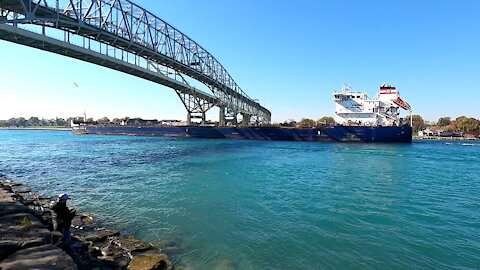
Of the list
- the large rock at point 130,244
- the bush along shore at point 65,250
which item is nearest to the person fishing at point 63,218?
the bush along shore at point 65,250

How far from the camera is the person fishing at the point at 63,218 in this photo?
575cm

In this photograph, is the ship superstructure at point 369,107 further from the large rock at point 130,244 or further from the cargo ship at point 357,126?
the large rock at point 130,244

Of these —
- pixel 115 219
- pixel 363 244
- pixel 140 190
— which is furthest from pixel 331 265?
pixel 140 190

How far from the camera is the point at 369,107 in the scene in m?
50.7

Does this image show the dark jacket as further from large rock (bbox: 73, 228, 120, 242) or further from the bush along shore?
large rock (bbox: 73, 228, 120, 242)

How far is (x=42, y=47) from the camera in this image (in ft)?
91.6

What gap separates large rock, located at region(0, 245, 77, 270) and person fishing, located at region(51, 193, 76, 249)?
738 mm

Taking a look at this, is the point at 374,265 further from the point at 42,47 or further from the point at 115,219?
the point at 42,47

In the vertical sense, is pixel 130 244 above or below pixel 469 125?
below

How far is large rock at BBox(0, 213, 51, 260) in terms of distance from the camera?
5016 millimetres

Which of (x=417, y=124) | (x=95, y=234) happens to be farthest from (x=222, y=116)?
(x=417, y=124)

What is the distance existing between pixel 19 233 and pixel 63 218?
0.91 metres

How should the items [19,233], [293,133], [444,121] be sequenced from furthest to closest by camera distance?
[444,121]
[293,133]
[19,233]

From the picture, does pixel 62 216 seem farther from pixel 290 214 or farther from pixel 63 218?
pixel 290 214
